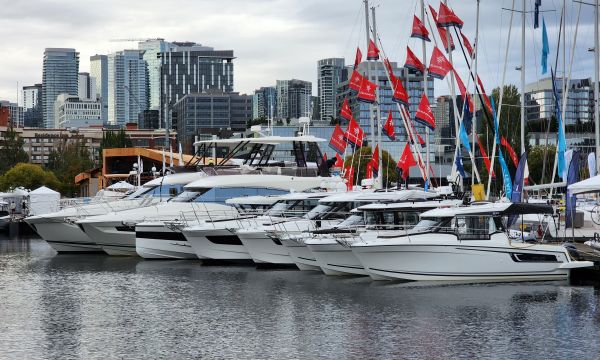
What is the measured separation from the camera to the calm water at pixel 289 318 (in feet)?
86.1

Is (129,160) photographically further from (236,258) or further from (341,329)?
(341,329)

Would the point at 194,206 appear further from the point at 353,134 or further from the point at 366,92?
the point at 353,134

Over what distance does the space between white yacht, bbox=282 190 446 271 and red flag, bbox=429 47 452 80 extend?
23.0 feet

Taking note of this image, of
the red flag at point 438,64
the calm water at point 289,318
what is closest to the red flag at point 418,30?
the red flag at point 438,64


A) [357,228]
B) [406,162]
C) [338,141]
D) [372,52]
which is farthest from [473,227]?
[338,141]

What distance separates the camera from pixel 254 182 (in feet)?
169

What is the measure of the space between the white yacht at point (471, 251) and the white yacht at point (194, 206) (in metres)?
15.3

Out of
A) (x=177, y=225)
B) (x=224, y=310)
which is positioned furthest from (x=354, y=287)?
(x=177, y=225)

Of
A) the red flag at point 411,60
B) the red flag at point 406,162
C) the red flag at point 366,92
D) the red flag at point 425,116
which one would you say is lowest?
the red flag at point 406,162

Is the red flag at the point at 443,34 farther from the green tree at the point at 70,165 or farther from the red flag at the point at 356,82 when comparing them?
the green tree at the point at 70,165

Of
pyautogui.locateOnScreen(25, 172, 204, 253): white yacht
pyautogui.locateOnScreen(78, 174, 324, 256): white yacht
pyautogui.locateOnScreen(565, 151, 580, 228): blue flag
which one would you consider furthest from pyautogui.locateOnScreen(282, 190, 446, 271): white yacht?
pyautogui.locateOnScreen(25, 172, 204, 253): white yacht

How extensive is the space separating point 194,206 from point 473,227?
18564 millimetres

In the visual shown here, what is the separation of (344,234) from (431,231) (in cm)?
394

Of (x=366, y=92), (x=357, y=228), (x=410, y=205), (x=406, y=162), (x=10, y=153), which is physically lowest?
(x=357, y=228)
